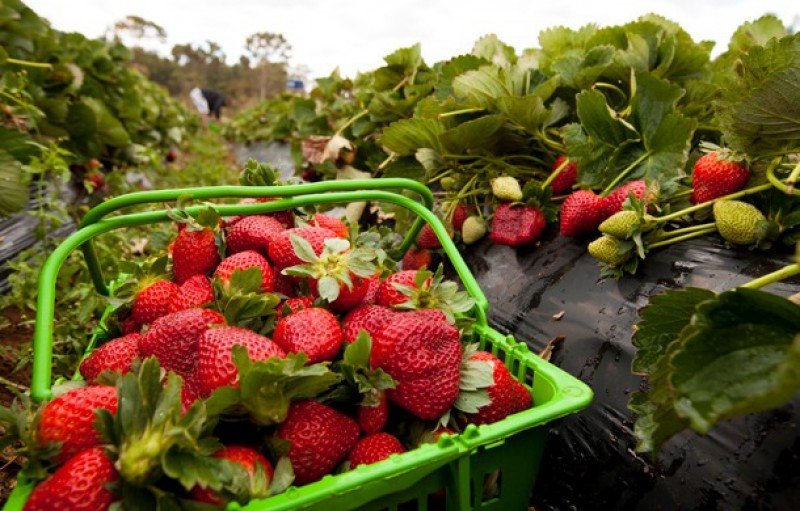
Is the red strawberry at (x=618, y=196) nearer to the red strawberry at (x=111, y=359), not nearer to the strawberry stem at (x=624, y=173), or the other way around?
the strawberry stem at (x=624, y=173)

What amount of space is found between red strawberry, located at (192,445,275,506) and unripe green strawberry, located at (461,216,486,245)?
1012mm

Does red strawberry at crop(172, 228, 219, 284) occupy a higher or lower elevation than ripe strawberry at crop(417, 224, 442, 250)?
higher

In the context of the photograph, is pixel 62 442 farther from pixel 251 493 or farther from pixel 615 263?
pixel 615 263

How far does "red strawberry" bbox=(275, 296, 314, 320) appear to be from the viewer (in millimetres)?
960

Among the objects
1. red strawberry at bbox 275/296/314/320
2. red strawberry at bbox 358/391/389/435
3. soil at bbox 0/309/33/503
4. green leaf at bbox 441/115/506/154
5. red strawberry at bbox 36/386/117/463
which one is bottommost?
soil at bbox 0/309/33/503

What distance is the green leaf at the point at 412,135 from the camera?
1.60 metres

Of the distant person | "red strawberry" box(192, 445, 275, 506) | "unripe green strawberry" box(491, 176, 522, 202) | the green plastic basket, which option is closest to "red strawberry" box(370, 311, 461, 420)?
the green plastic basket

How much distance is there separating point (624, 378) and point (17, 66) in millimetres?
3058

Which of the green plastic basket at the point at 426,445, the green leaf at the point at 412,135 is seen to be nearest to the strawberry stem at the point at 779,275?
the green plastic basket at the point at 426,445

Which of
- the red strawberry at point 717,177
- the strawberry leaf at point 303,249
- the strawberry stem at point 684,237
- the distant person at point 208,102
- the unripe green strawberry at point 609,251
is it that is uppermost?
the distant person at point 208,102

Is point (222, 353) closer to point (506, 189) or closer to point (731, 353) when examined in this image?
point (731, 353)

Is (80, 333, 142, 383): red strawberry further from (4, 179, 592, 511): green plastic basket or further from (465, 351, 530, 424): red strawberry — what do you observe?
(465, 351, 530, 424): red strawberry

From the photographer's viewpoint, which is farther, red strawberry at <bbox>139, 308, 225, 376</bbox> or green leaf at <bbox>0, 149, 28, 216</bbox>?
green leaf at <bbox>0, 149, 28, 216</bbox>

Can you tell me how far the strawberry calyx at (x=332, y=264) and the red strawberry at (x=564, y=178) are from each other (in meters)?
0.77
